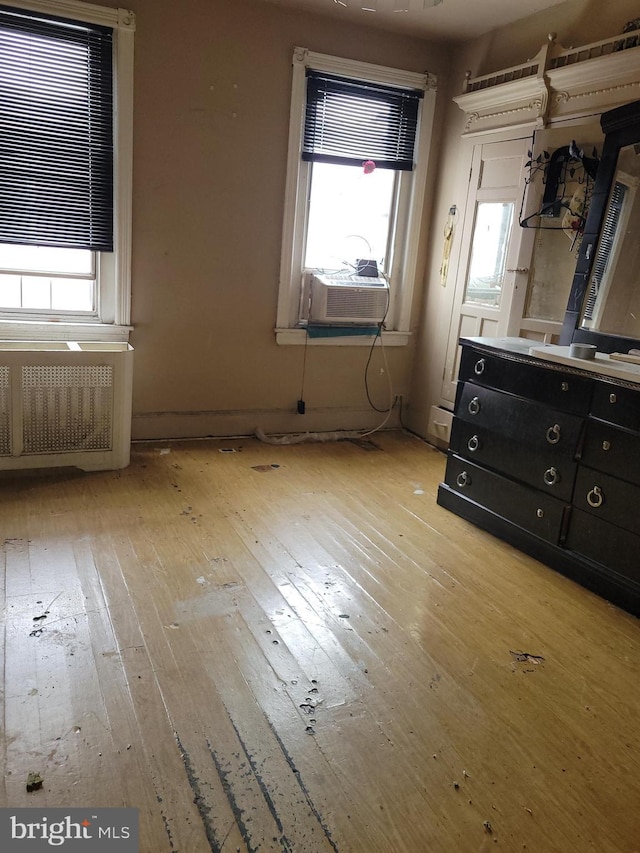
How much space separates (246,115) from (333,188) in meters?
0.71

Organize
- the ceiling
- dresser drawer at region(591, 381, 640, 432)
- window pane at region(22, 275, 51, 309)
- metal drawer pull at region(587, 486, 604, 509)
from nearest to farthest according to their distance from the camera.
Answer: dresser drawer at region(591, 381, 640, 432)
metal drawer pull at region(587, 486, 604, 509)
the ceiling
window pane at region(22, 275, 51, 309)

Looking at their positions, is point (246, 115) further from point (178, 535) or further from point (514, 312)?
→ point (178, 535)

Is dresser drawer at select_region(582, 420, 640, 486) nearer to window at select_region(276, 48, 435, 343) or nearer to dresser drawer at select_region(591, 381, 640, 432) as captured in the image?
dresser drawer at select_region(591, 381, 640, 432)

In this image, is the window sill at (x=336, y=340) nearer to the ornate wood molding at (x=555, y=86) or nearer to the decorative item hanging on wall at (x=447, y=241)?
the decorative item hanging on wall at (x=447, y=241)

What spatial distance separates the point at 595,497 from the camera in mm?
2621

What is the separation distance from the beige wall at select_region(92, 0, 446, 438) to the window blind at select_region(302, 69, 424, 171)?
0.16m

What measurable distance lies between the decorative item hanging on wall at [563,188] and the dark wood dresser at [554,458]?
72 centimetres

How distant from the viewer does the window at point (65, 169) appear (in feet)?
11.0

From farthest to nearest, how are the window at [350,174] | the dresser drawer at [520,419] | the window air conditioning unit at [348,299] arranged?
1. the window air conditioning unit at [348,299]
2. the window at [350,174]
3. the dresser drawer at [520,419]

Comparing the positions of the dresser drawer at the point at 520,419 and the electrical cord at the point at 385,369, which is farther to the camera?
the electrical cord at the point at 385,369

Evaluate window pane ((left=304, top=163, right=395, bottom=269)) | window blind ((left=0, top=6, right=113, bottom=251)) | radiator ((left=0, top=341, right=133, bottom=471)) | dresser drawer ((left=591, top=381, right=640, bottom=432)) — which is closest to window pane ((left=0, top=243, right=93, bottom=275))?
window blind ((left=0, top=6, right=113, bottom=251))

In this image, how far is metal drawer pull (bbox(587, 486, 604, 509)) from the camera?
102 inches

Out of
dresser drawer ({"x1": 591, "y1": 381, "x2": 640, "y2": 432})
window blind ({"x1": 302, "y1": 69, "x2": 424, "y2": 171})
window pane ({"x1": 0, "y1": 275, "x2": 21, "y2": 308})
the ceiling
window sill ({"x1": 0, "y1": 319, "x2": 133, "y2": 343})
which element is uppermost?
the ceiling

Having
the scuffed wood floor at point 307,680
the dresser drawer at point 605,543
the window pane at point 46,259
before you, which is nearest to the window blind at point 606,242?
the dresser drawer at point 605,543
